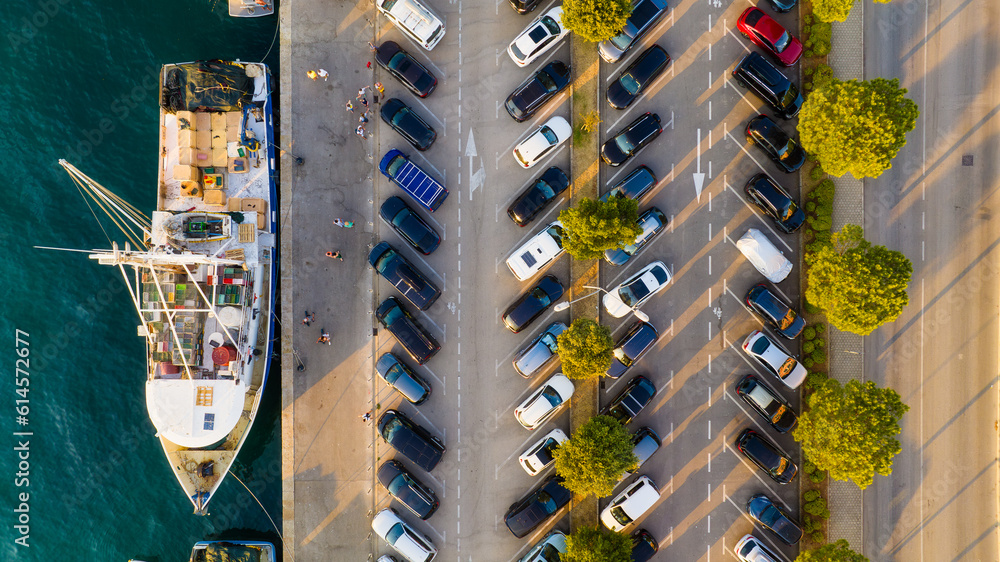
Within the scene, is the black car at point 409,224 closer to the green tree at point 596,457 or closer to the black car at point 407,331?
the black car at point 407,331

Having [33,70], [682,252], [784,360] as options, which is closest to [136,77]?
[33,70]

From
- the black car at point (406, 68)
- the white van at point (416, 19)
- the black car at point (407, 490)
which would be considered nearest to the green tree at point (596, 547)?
the black car at point (407, 490)

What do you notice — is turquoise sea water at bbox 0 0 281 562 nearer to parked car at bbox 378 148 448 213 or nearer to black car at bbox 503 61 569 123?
parked car at bbox 378 148 448 213

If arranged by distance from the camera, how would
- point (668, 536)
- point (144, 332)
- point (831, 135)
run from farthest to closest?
1. point (668, 536)
2. point (144, 332)
3. point (831, 135)

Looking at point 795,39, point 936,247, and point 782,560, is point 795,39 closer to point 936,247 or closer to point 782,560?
point 936,247

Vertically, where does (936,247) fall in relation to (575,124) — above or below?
below

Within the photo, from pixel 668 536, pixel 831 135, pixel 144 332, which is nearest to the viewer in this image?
pixel 831 135
